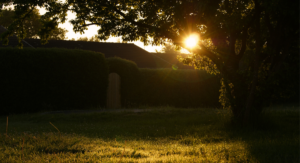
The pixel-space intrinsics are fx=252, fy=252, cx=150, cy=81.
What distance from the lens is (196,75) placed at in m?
21.2

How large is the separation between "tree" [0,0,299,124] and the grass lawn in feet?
5.11

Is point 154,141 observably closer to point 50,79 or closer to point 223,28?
point 223,28

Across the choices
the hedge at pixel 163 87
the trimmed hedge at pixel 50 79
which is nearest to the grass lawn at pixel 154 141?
the trimmed hedge at pixel 50 79

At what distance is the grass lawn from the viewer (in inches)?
205

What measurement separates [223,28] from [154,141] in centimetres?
463

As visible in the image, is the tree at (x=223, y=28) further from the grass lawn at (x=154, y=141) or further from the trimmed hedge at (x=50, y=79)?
the trimmed hedge at (x=50, y=79)

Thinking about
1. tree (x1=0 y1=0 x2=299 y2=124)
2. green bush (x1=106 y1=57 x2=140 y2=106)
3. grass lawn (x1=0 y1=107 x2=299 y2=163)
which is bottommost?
grass lawn (x1=0 y1=107 x2=299 y2=163)

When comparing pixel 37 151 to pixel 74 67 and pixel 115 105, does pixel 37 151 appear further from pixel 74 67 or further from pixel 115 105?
pixel 115 105

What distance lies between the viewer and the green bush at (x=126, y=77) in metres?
19.2

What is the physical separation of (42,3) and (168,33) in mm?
5136

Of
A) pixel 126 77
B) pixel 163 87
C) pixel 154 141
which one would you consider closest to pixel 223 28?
pixel 154 141

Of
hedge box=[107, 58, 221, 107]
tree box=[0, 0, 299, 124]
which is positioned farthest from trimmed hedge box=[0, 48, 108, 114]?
tree box=[0, 0, 299, 124]

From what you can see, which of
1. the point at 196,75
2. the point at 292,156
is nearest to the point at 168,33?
the point at 292,156

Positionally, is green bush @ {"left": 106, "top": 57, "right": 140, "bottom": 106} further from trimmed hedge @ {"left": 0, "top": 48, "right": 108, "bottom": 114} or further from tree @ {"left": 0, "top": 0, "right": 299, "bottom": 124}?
tree @ {"left": 0, "top": 0, "right": 299, "bottom": 124}
